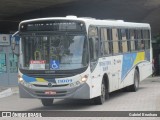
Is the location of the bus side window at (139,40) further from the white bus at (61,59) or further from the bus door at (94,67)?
the bus door at (94,67)

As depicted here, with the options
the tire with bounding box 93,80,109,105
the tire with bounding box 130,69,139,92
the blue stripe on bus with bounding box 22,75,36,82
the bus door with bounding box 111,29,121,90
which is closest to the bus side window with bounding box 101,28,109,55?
the bus door with bounding box 111,29,121,90

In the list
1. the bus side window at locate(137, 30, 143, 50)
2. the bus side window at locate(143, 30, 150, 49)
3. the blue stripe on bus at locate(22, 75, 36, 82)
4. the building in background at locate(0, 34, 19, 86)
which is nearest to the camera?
the blue stripe on bus at locate(22, 75, 36, 82)

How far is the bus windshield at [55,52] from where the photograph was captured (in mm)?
15562

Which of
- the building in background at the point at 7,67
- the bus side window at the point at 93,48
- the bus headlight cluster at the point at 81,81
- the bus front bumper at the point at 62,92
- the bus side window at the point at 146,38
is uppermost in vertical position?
the bus side window at the point at 93,48

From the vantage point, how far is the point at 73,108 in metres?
16.1

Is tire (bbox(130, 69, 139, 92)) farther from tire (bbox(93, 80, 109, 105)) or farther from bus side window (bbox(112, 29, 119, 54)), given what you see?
tire (bbox(93, 80, 109, 105))

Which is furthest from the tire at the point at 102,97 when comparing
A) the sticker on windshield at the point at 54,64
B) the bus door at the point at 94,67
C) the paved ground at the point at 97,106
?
the sticker on windshield at the point at 54,64

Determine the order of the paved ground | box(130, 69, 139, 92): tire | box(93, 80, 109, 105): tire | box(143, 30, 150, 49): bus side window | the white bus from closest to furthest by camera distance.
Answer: the paved ground < the white bus < box(93, 80, 109, 105): tire < box(130, 69, 139, 92): tire < box(143, 30, 150, 49): bus side window

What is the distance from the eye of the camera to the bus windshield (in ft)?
51.1

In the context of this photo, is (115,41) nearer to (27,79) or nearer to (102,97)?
(102,97)

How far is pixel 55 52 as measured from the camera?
15688mm

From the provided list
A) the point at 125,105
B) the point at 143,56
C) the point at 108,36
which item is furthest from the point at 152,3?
the point at 125,105

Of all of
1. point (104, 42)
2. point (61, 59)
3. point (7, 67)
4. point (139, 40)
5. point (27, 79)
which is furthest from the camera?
point (7, 67)

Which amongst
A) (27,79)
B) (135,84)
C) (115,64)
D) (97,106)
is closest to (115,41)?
(115,64)
